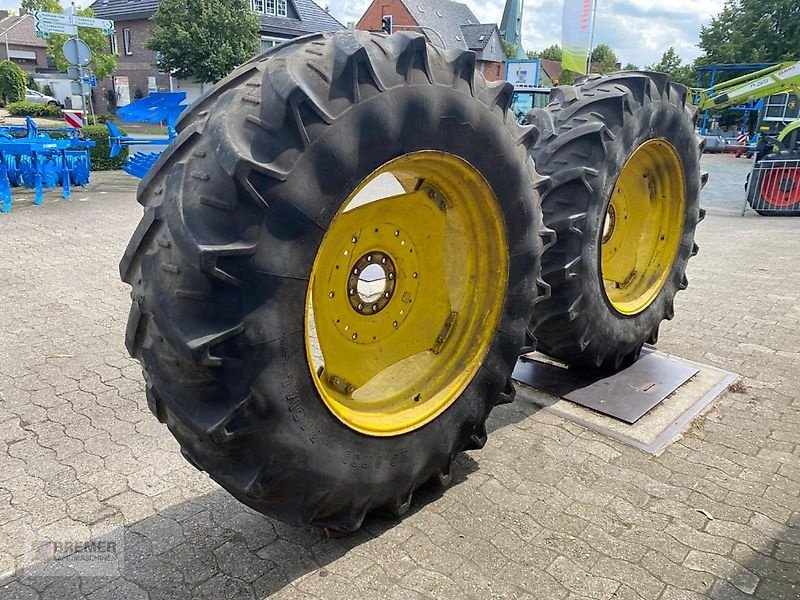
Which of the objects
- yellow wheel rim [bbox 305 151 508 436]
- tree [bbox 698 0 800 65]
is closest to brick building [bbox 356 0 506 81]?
tree [bbox 698 0 800 65]

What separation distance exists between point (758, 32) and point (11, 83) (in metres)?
41.1

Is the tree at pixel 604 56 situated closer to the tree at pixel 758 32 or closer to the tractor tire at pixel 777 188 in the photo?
the tree at pixel 758 32

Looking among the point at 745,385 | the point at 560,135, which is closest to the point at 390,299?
the point at 560,135

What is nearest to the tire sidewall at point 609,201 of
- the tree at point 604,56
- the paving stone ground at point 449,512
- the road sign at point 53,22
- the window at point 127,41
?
the paving stone ground at point 449,512

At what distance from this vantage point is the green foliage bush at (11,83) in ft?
112

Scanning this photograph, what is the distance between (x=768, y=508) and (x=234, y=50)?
27226 mm

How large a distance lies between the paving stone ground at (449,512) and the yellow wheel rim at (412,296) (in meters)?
0.52

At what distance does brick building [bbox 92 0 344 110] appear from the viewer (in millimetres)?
32781

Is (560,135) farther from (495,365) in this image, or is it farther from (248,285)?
(248,285)

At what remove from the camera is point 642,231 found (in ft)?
14.5

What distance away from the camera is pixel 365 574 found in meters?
2.27

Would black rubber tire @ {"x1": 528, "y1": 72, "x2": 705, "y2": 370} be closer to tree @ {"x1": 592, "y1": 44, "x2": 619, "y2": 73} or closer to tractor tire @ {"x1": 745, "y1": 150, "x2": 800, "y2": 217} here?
tractor tire @ {"x1": 745, "y1": 150, "x2": 800, "y2": 217}

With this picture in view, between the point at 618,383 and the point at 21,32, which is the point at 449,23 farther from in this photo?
the point at 618,383

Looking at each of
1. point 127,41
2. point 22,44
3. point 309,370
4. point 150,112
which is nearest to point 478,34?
point 127,41
